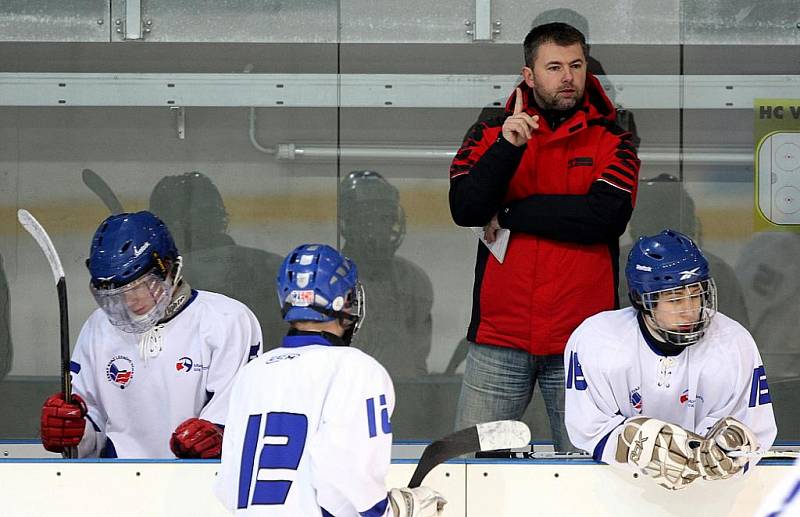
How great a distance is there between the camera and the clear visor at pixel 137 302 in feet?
9.91

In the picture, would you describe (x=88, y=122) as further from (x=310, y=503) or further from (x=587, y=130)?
(x=310, y=503)

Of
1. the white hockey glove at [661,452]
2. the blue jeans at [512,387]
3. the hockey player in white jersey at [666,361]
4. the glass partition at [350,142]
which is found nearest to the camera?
the white hockey glove at [661,452]

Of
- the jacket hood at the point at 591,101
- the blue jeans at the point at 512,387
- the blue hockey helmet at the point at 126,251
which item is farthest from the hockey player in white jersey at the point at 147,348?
the jacket hood at the point at 591,101

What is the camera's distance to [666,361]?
9.52ft

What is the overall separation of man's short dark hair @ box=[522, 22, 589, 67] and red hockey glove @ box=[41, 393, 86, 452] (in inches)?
56.5

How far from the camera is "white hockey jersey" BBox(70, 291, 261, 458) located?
310cm

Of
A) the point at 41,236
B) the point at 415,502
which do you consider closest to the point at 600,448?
the point at 415,502

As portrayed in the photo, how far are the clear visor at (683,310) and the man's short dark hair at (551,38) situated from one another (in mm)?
805

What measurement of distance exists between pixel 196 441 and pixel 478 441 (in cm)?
66

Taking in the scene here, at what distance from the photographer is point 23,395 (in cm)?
413

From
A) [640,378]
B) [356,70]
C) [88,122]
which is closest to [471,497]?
[640,378]

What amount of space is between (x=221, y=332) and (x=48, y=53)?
57.7 inches

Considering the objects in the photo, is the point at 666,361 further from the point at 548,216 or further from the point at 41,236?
the point at 41,236

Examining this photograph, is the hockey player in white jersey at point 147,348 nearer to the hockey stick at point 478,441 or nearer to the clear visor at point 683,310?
the hockey stick at point 478,441
